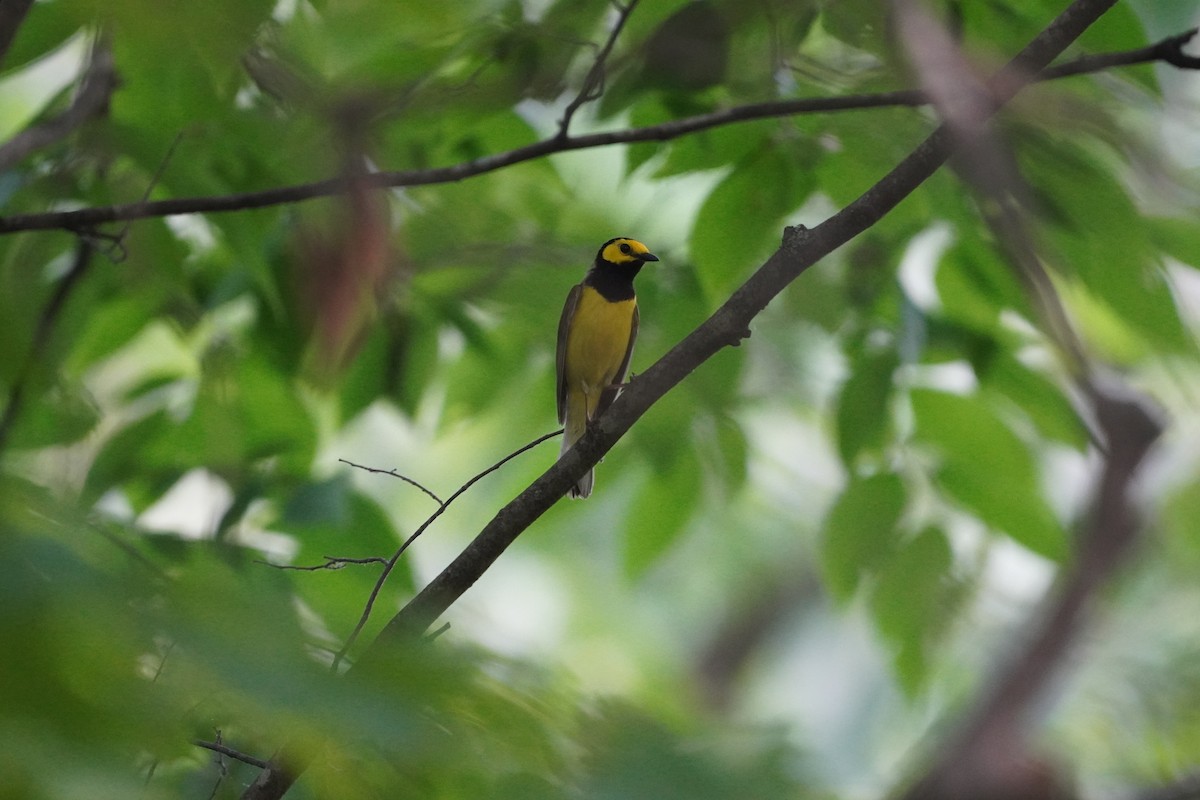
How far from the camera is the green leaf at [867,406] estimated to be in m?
4.73

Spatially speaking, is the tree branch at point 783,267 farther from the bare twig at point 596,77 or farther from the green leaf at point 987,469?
the green leaf at point 987,469

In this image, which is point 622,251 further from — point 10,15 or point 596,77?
point 10,15

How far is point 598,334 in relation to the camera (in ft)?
22.3

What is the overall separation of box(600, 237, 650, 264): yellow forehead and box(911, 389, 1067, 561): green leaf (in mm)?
1849

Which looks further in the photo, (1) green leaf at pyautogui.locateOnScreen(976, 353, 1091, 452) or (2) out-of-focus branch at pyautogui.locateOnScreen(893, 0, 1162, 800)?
(1) green leaf at pyautogui.locateOnScreen(976, 353, 1091, 452)

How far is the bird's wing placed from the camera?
601 cm

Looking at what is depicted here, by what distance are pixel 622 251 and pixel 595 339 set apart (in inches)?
23.0

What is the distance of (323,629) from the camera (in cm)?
107

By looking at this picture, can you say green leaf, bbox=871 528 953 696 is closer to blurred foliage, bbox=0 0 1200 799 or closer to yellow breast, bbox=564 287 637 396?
blurred foliage, bbox=0 0 1200 799

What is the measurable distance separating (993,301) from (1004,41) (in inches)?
49.7

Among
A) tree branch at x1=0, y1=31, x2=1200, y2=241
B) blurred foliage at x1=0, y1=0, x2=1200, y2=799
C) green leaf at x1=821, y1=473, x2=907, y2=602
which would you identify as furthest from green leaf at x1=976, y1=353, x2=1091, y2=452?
tree branch at x1=0, y1=31, x2=1200, y2=241

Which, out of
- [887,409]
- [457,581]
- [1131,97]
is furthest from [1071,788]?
[887,409]

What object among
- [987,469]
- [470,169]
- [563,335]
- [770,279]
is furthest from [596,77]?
[563,335]

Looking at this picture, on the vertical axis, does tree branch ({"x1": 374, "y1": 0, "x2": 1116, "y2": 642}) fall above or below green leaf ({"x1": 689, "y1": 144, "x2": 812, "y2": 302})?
below
